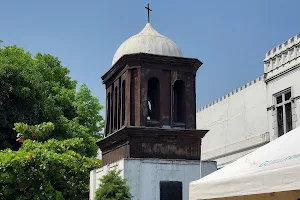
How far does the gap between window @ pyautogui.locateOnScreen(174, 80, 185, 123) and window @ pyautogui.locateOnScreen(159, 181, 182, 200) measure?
213 cm

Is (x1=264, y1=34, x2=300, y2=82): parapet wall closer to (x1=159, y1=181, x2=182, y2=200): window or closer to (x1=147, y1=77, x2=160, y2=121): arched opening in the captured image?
(x1=147, y1=77, x2=160, y2=121): arched opening

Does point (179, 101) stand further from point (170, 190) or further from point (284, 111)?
point (284, 111)

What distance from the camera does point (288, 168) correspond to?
504cm

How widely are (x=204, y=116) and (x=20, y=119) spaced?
15314mm

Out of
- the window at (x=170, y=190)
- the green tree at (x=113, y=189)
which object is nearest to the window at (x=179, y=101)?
the window at (x=170, y=190)

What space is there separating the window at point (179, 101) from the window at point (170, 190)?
2126 millimetres

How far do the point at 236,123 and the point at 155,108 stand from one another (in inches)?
629

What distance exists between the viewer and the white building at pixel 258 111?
24.8 m

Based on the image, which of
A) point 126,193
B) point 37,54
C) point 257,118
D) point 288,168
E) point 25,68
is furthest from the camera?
point 37,54

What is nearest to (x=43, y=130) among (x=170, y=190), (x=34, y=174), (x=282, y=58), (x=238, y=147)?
(x=34, y=174)

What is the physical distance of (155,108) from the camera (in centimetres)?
1617

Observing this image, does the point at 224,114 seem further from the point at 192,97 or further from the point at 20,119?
the point at 192,97

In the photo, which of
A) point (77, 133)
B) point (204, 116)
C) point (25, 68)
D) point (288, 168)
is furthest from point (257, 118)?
point (288, 168)

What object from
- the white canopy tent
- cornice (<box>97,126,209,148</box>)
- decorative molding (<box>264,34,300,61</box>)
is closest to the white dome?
cornice (<box>97,126,209,148</box>)
